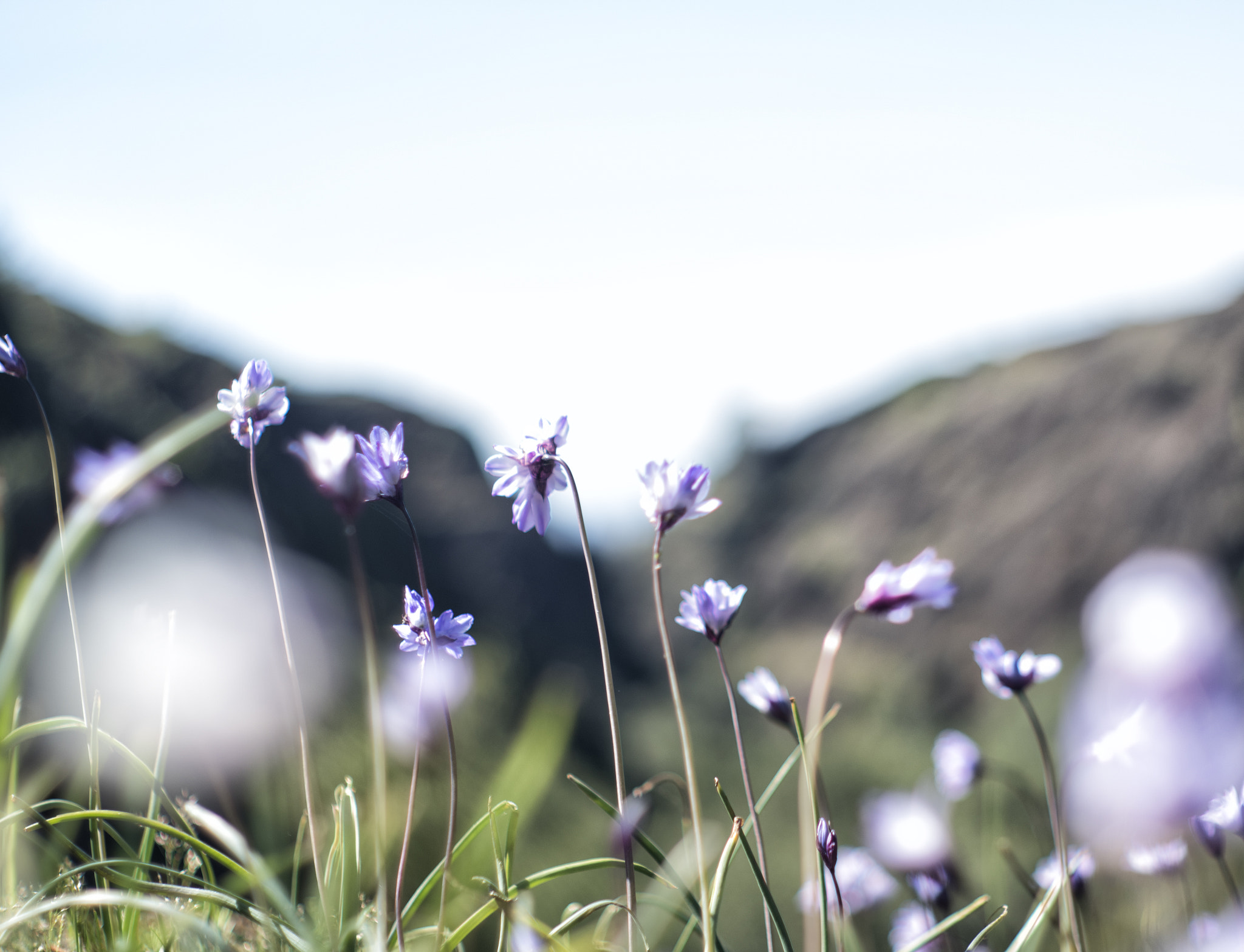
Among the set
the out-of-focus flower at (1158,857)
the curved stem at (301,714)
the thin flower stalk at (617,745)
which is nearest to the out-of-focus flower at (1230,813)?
the out-of-focus flower at (1158,857)

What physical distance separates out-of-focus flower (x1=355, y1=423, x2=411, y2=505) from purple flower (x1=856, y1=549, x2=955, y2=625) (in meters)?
0.57

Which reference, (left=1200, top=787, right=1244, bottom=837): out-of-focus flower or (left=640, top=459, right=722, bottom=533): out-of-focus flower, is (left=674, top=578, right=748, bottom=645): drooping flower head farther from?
(left=1200, top=787, right=1244, bottom=837): out-of-focus flower

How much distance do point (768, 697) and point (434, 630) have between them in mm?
493

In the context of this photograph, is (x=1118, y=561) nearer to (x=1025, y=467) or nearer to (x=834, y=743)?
(x=1025, y=467)

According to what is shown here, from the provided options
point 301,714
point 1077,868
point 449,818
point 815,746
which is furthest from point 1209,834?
point 301,714

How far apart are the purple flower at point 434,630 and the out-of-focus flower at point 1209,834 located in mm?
1088

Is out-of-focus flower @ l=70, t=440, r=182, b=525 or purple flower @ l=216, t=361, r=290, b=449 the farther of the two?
out-of-focus flower @ l=70, t=440, r=182, b=525

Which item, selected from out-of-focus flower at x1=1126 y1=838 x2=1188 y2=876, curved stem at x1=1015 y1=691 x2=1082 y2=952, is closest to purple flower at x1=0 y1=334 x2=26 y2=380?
curved stem at x1=1015 y1=691 x2=1082 y2=952

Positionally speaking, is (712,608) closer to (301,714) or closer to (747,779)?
(747,779)

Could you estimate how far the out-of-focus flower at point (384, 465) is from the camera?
0.95 m

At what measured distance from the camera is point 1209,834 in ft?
3.83

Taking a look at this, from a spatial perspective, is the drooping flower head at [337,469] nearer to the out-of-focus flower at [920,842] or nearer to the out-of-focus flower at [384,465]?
the out-of-focus flower at [384,465]

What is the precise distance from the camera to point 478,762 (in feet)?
13.8

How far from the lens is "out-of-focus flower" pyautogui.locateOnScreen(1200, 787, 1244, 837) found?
3.72ft
